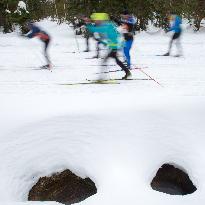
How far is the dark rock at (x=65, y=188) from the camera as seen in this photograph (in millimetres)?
7102

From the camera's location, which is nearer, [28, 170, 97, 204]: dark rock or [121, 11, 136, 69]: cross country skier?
[28, 170, 97, 204]: dark rock

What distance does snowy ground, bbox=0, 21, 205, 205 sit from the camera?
258 inches

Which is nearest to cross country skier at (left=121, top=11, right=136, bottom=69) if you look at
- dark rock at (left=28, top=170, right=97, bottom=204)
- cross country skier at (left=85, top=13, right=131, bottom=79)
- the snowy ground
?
cross country skier at (left=85, top=13, right=131, bottom=79)

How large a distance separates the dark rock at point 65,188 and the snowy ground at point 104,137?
0.64 ft

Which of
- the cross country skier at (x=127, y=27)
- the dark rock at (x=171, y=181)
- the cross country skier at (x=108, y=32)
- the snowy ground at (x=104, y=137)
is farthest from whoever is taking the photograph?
the cross country skier at (x=127, y=27)

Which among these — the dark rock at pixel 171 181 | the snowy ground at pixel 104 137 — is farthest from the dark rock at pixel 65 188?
the dark rock at pixel 171 181

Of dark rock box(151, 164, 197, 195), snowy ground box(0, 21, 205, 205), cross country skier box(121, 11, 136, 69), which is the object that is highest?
cross country skier box(121, 11, 136, 69)

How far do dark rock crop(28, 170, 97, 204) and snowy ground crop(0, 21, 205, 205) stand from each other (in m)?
0.20

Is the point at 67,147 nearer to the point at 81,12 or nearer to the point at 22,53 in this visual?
the point at 22,53

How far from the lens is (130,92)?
359 inches

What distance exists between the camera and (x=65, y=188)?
24.2 feet

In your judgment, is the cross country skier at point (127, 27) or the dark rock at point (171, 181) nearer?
the dark rock at point (171, 181)

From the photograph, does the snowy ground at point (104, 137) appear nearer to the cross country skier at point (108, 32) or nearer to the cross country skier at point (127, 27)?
the cross country skier at point (108, 32)

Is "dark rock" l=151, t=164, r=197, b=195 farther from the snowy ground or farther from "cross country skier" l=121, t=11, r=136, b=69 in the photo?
"cross country skier" l=121, t=11, r=136, b=69
